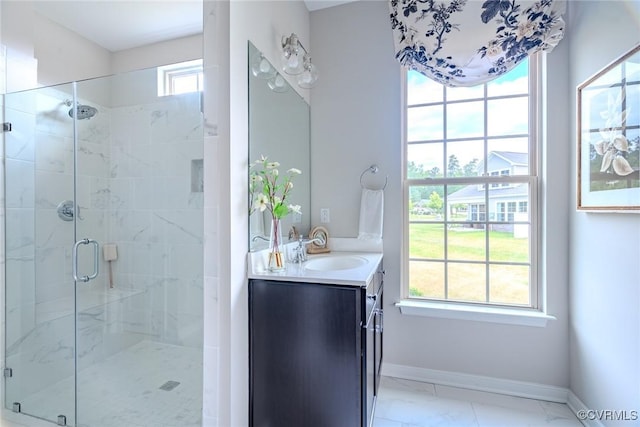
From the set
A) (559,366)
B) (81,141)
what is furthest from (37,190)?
(559,366)

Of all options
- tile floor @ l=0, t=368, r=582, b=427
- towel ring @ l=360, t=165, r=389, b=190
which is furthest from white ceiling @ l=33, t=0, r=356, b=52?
tile floor @ l=0, t=368, r=582, b=427

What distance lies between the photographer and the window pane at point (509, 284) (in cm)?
202

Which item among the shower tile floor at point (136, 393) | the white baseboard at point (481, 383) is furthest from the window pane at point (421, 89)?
the shower tile floor at point (136, 393)

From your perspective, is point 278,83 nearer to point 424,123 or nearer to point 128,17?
point 424,123

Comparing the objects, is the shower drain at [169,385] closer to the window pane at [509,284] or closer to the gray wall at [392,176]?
the gray wall at [392,176]

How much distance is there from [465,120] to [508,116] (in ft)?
0.89

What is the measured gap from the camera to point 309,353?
1.38m

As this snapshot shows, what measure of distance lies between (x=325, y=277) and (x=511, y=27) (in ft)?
6.04

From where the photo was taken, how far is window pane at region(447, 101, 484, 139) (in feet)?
6.86

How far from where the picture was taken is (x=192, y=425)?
1.57 m

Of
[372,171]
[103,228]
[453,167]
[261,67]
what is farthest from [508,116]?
[103,228]

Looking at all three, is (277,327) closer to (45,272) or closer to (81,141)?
(45,272)

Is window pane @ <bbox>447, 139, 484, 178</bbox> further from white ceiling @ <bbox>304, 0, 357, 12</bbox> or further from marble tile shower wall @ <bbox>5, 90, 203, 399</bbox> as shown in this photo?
marble tile shower wall @ <bbox>5, 90, 203, 399</bbox>

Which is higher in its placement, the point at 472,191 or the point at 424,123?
the point at 424,123
